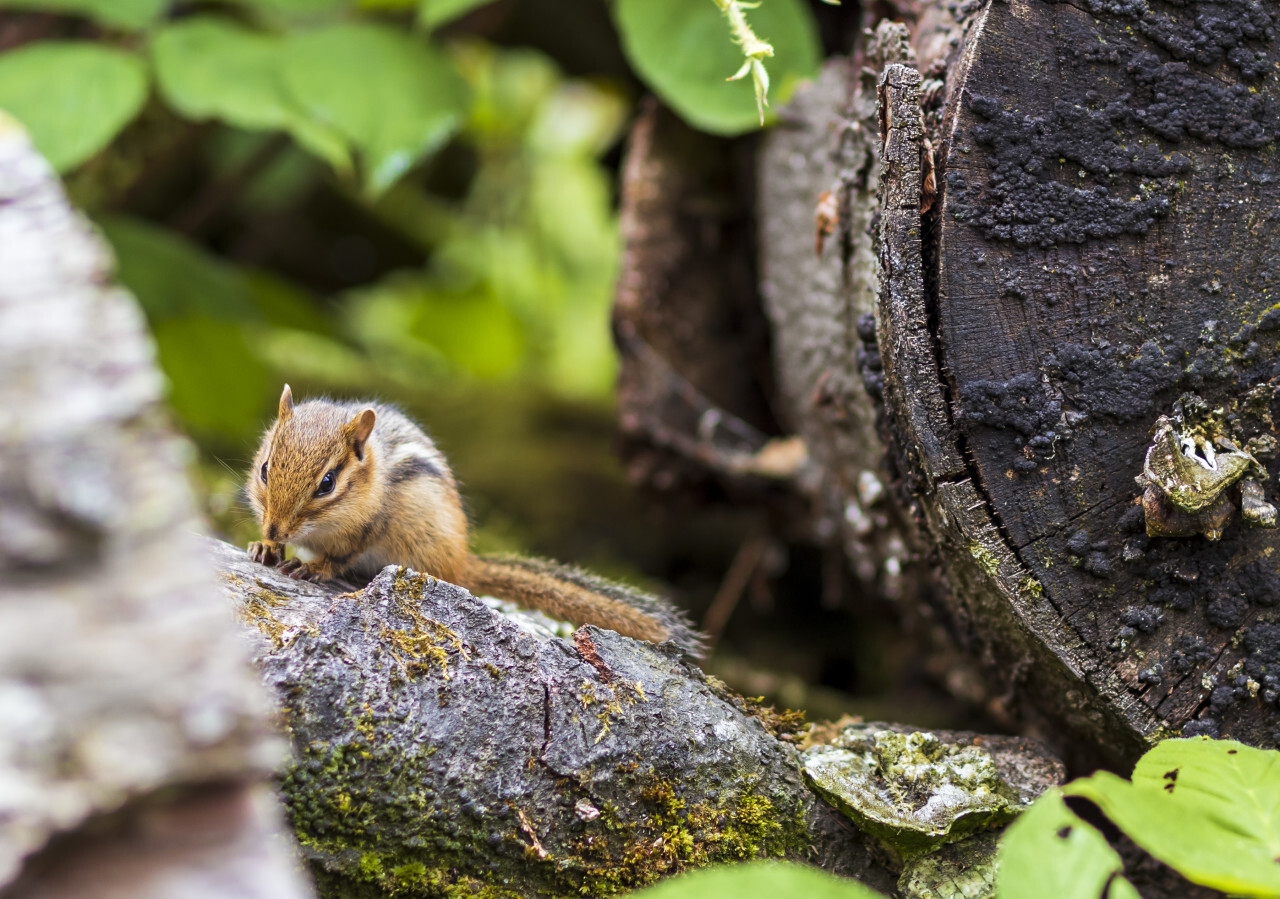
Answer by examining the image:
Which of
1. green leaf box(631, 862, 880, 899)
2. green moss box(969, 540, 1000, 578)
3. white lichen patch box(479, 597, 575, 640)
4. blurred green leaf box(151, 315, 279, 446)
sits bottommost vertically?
blurred green leaf box(151, 315, 279, 446)

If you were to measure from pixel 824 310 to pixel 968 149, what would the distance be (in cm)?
84

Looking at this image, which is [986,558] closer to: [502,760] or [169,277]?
[502,760]

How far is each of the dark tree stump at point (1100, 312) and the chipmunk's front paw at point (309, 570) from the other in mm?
1382

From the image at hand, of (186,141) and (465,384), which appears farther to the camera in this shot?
(465,384)

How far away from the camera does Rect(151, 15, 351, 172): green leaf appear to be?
2707mm

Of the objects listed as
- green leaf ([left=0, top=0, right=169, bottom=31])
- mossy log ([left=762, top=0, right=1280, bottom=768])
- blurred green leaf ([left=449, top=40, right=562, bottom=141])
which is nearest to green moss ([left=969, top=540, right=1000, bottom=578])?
mossy log ([left=762, top=0, right=1280, bottom=768])

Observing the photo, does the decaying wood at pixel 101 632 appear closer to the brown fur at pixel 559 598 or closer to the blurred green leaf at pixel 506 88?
the brown fur at pixel 559 598

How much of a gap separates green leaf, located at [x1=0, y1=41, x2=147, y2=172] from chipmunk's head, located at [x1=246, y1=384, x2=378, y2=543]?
1.03 m

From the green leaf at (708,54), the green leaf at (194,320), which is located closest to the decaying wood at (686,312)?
the green leaf at (708,54)

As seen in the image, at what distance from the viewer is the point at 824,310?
2564 mm

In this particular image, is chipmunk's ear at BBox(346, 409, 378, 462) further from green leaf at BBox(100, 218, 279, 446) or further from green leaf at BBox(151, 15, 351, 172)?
green leaf at BBox(100, 218, 279, 446)

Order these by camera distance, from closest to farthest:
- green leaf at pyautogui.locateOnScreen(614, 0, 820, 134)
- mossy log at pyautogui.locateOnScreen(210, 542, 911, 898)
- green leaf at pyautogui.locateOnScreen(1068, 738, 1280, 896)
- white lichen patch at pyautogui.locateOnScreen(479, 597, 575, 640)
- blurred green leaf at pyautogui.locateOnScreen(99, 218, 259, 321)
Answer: green leaf at pyautogui.locateOnScreen(1068, 738, 1280, 896) < mossy log at pyautogui.locateOnScreen(210, 542, 911, 898) < white lichen patch at pyautogui.locateOnScreen(479, 597, 575, 640) < green leaf at pyautogui.locateOnScreen(614, 0, 820, 134) < blurred green leaf at pyautogui.locateOnScreen(99, 218, 259, 321)

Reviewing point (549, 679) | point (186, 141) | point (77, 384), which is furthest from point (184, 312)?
point (77, 384)

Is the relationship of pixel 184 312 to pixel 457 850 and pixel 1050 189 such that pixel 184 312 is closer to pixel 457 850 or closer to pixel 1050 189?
pixel 457 850
